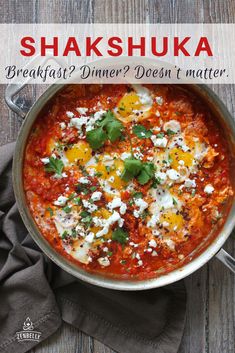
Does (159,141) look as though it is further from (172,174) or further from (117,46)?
(117,46)

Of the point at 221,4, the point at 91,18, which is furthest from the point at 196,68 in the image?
the point at 91,18

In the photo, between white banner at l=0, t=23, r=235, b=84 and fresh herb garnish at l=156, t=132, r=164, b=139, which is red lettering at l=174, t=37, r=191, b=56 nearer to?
white banner at l=0, t=23, r=235, b=84

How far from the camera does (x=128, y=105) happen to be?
2.95 metres

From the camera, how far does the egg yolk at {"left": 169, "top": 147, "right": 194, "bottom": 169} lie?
2920 millimetres

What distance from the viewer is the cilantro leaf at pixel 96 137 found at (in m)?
2.88

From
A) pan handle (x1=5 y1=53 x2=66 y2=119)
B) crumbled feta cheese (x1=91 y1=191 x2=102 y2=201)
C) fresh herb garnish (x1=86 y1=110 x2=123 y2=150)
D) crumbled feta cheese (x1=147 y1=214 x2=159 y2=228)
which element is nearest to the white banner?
pan handle (x1=5 y1=53 x2=66 y2=119)

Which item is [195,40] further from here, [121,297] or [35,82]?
[121,297]

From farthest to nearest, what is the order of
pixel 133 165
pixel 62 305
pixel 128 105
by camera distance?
1. pixel 62 305
2. pixel 128 105
3. pixel 133 165

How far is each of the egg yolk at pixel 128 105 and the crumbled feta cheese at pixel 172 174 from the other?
364mm

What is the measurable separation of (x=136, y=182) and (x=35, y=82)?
83 centimetres

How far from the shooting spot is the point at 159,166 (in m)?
2.93

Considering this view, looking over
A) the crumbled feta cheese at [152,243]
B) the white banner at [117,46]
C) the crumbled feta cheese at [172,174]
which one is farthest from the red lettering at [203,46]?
the crumbled feta cheese at [152,243]

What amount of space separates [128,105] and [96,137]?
244 mm

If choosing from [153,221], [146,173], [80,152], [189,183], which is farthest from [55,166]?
[189,183]
